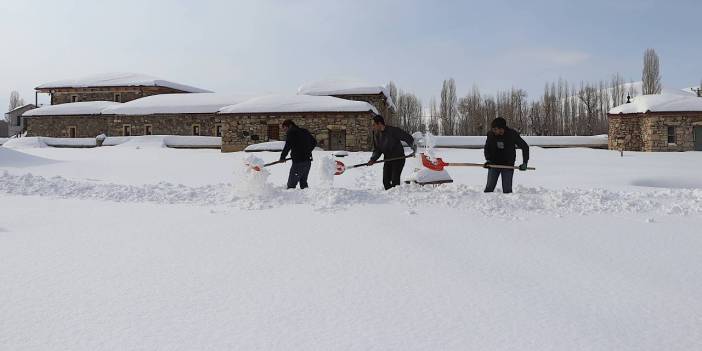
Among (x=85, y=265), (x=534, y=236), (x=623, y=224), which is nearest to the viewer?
(x=85, y=265)

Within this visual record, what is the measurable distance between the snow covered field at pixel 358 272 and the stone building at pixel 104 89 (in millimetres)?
29776

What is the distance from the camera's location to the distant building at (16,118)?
48938 millimetres

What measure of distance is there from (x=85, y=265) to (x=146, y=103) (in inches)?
1083

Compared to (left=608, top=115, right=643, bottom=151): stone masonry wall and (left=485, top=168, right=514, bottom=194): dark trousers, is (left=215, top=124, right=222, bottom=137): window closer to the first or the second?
(left=485, top=168, right=514, bottom=194): dark trousers

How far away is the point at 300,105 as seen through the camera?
77.1 ft

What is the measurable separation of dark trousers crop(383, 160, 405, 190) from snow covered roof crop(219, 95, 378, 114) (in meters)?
14.0

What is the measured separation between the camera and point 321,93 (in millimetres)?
28141

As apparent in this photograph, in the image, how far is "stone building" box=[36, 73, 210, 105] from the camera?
3441 cm

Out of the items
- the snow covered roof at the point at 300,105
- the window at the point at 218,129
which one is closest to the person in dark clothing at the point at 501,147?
the snow covered roof at the point at 300,105

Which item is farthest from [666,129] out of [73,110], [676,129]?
[73,110]

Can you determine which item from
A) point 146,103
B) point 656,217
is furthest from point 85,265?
point 146,103

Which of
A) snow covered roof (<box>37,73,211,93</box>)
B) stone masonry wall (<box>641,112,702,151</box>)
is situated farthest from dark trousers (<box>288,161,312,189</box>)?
snow covered roof (<box>37,73,211,93</box>)

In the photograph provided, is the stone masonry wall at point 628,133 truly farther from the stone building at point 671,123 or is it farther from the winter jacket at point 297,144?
the winter jacket at point 297,144

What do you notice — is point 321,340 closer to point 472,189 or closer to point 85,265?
point 85,265
